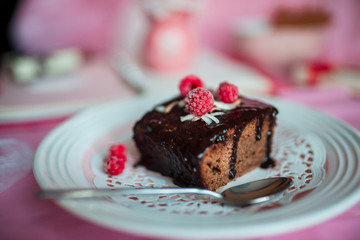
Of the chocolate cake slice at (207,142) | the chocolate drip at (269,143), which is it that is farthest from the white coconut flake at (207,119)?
the chocolate drip at (269,143)

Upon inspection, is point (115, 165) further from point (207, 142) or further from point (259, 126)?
point (259, 126)

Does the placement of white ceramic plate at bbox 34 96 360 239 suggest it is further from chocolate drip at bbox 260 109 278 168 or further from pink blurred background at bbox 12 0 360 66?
pink blurred background at bbox 12 0 360 66

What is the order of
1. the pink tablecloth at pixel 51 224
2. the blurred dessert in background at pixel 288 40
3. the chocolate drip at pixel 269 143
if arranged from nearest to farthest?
the pink tablecloth at pixel 51 224 → the chocolate drip at pixel 269 143 → the blurred dessert in background at pixel 288 40

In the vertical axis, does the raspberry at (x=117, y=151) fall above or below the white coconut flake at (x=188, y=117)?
below

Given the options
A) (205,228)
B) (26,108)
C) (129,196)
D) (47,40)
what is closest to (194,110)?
(129,196)

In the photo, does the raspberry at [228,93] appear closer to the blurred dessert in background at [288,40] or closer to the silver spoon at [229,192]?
the silver spoon at [229,192]

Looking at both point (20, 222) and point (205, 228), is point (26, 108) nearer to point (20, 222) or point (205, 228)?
point (20, 222)
